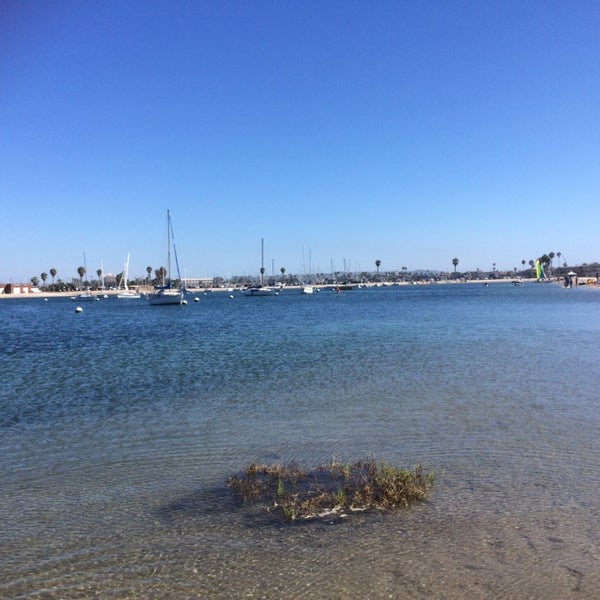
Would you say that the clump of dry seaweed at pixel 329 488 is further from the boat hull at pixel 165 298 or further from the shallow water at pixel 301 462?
the boat hull at pixel 165 298

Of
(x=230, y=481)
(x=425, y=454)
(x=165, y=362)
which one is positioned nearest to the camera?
(x=230, y=481)

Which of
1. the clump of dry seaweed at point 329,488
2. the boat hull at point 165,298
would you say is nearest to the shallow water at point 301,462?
the clump of dry seaweed at point 329,488

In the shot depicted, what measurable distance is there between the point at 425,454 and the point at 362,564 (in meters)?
4.73

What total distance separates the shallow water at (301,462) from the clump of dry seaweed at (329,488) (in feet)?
0.97

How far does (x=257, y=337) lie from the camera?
39.0 meters

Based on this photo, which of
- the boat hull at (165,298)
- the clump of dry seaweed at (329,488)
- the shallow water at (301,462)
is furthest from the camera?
the boat hull at (165,298)

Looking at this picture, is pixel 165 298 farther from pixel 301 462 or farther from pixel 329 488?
pixel 329 488

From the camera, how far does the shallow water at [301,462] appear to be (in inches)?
259

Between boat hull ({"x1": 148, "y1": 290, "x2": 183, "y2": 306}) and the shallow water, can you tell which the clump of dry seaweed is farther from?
boat hull ({"x1": 148, "y1": 290, "x2": 183, "y2": 306})

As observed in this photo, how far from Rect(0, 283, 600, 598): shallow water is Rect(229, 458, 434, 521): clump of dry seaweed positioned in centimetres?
29

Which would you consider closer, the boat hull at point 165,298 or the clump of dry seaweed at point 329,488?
the clump of dry seaweed at point 329,488

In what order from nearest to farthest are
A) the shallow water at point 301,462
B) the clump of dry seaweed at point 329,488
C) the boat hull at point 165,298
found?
1. the shallow water at point 301,462
2. the clump of dry seaweed at point 329,488
3. the boat hull at point 165,298

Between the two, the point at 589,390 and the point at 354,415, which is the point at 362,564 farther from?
the point at 589,390

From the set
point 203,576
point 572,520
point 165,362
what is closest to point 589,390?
point 572,520
